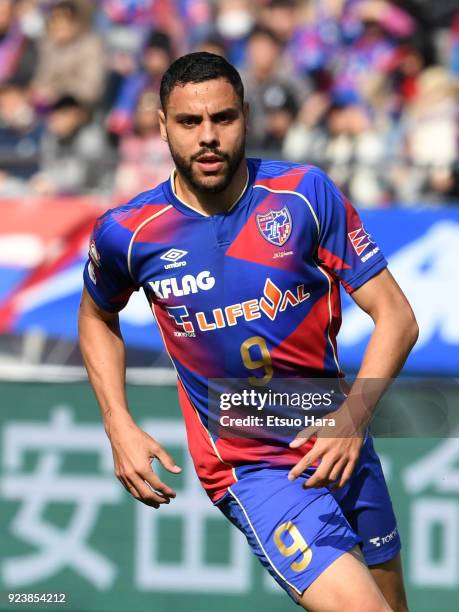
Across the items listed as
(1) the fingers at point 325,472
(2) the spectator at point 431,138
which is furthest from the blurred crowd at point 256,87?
(1) the fingers at point 325,472

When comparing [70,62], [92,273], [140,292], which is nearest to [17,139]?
[70,62]

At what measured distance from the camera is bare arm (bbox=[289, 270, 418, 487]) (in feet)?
13.2

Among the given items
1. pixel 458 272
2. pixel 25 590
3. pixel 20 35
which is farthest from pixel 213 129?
pixel 20 35

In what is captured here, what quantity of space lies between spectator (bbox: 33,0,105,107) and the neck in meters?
6.66

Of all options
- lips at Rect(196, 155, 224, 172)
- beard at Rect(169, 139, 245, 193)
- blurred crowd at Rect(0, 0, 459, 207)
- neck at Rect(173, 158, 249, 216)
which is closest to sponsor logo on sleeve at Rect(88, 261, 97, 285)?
neck at Rect(173, 158, 249, 216)

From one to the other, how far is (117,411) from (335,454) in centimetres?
99

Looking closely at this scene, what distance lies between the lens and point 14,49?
12.0 metres

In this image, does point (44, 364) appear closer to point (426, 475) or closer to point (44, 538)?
point (44, 538)

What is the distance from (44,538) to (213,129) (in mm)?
3560

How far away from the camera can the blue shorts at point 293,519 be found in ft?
14.0

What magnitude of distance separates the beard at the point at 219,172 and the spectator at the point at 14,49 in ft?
25.0

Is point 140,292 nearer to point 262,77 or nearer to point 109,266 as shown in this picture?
point 262,77

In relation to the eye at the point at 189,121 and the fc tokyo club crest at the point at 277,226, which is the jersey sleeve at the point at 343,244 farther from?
the eye at the point at 189,121

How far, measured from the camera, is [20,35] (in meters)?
12.1
